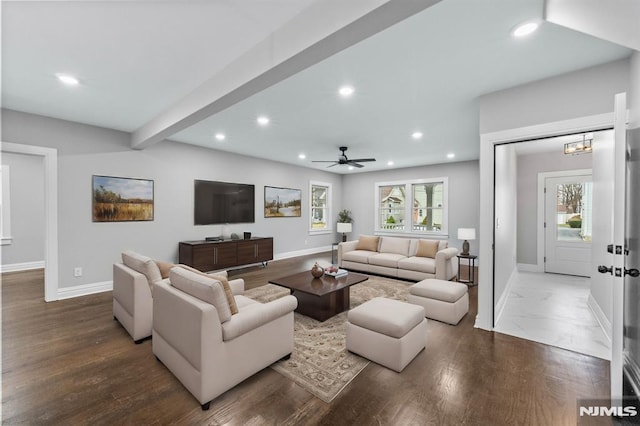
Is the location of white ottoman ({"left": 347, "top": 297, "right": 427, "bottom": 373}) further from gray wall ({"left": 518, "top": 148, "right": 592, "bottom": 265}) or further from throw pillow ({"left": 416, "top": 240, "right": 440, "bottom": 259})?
gray wall ({"left": 518, "top": 148, "right": 592, "bottom": 265})

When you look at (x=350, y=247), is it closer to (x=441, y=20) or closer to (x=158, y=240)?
(x=158, y=240)

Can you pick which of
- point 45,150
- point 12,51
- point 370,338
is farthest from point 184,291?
point 45,150

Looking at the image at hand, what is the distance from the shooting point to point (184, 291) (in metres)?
2.04

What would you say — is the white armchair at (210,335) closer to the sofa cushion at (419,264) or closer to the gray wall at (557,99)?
the gray wall at (557,99)

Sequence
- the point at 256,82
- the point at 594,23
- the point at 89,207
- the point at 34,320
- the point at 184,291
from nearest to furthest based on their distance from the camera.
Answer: the point at 594,23 < the point at 184,291 < the point at 256,82 < the point at 34,320 < the point at 89,207

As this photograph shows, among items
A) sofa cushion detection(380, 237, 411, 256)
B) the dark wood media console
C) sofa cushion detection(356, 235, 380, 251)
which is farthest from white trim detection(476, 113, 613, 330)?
the dark wood media console

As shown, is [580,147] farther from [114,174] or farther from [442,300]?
[114,174]

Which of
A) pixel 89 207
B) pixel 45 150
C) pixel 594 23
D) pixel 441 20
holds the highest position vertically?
pixel 441 20

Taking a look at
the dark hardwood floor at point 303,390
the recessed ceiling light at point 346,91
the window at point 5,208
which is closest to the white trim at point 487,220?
the dark hardwood floor at point 303,390

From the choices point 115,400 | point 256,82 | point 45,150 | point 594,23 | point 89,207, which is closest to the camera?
point 594,23

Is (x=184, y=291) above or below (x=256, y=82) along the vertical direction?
below

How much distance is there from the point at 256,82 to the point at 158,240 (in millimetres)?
4020

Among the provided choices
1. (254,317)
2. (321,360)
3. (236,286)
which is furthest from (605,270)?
(236,286)

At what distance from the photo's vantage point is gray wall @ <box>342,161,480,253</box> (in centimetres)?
673
